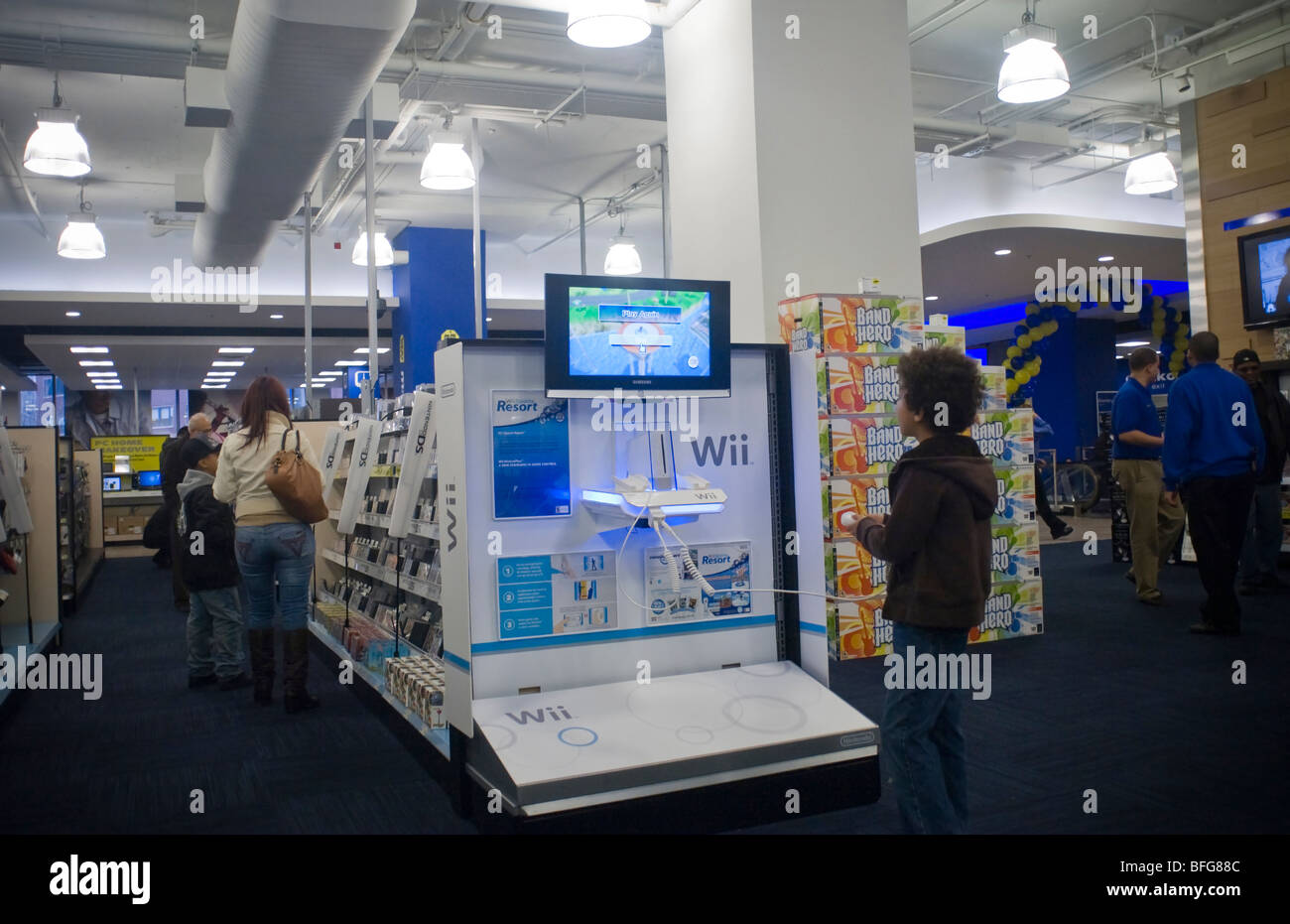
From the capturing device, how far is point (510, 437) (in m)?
3.04

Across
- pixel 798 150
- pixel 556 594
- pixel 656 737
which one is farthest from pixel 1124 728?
pixel 798 150

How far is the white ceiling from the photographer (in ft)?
21.9

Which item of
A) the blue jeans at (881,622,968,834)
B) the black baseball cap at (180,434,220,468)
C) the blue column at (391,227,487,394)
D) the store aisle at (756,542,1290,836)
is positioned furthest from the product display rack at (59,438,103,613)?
the blue jeans at (881,622,968,834)

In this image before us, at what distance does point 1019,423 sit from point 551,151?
6088 mm

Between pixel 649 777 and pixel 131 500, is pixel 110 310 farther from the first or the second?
pixel 649 777

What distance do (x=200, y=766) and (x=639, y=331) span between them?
251 centimetres

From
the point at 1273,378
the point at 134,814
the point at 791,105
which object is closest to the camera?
the point at 134,814

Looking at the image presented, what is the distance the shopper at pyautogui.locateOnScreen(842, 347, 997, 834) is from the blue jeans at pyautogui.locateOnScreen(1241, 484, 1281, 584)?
5153 mm

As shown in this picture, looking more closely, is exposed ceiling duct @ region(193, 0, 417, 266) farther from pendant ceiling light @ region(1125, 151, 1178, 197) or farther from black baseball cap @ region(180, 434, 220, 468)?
pendant ceiling light @ region(1125, 151, 1178, 197)

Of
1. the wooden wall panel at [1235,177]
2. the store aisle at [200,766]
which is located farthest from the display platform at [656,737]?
the wooden wall panel at [1235,177]

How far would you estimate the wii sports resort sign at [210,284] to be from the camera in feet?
40.0

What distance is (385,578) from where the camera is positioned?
5.06m
